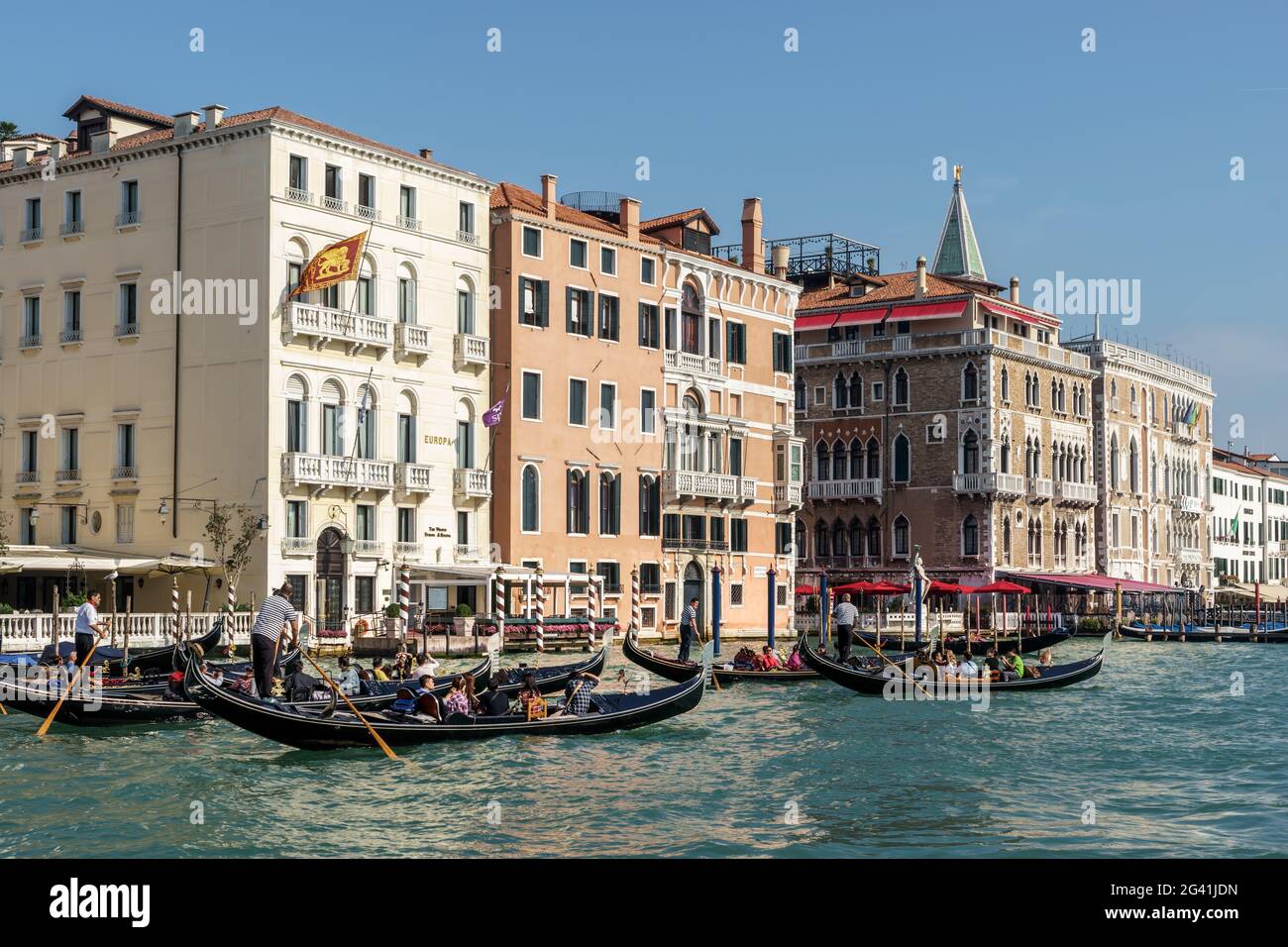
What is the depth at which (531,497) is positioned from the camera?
36438 mm

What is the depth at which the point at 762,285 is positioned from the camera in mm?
43156

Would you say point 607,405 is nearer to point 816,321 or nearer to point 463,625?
point 463,625

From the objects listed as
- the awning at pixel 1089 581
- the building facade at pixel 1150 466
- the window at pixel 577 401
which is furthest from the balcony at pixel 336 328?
the building facade at pixel 1150 466

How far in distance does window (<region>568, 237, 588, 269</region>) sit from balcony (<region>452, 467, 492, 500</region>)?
5.60 metres

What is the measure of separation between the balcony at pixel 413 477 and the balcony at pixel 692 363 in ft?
27.3

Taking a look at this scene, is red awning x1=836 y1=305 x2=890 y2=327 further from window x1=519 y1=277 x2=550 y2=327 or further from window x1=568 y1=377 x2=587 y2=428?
window x1=519 y1=277 x2=550 y2=327

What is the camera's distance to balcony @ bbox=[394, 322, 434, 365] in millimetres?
33406

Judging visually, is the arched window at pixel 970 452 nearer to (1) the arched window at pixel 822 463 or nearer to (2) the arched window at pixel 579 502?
(1) the arched window at pixel 822 463

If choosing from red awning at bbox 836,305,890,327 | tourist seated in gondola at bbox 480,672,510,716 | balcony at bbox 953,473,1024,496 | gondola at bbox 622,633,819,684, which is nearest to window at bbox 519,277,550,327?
gondola at bbox 622,633,819,684

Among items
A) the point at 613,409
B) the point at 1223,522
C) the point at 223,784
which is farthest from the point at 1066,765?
the point at 1223,522

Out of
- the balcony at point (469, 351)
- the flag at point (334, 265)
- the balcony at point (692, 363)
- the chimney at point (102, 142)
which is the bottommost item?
the balcony at point (469, 351)

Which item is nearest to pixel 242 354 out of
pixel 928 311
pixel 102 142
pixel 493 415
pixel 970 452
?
pixel 493 415

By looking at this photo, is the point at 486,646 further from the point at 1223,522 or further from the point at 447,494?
the point at 1223,522

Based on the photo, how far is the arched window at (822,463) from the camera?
174 feet
